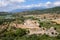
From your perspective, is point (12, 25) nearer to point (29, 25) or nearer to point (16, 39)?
point (29, 25)

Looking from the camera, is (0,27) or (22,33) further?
(0,27)

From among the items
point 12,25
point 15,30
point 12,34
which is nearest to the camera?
point 12,34

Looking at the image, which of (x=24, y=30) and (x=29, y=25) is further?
(x=29, y=25)

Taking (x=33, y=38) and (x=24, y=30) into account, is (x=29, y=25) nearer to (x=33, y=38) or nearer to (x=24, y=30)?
(x=24, y=30)

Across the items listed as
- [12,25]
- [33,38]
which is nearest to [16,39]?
[33,38]

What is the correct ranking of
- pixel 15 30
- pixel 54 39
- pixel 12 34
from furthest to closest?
pixel 15 30
pixel 12 34
pixel 54 39

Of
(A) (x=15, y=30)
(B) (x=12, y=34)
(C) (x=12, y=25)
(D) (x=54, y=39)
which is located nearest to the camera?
(D) (x=54, y=39)

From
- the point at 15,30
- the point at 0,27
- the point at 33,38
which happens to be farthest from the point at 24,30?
the point at 33,38

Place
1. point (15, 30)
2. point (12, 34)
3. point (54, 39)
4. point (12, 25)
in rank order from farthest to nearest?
point (12, 25) → point (15, 30) → point (12, 34) → point (54, 39)
